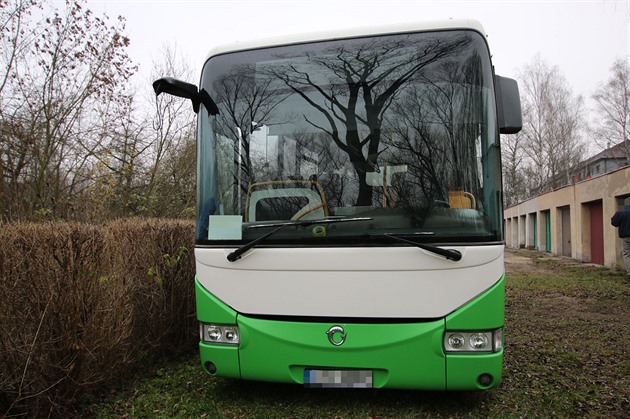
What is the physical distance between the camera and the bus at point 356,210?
3.29 m

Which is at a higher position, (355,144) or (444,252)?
(355,144)

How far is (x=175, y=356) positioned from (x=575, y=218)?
679 inches

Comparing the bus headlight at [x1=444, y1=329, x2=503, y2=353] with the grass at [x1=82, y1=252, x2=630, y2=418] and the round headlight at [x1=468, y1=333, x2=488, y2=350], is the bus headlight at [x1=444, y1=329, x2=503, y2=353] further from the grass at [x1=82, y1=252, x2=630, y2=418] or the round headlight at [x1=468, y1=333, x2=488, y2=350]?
the grass at [x1=82, y1=252, x2=630, y2=418]

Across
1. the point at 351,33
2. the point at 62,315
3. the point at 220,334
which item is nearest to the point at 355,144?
the point at 351,33

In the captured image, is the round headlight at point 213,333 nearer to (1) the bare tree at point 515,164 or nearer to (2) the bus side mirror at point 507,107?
(2) the bus side mirror at point 507,107

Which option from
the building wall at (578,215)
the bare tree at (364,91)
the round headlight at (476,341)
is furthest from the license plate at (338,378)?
the building wall at (578,215)

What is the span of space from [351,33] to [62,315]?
9.76ft

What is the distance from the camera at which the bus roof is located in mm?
3600

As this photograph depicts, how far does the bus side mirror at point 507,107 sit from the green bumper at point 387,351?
117cm

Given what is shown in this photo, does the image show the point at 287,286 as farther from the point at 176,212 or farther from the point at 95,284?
the point at 176,212

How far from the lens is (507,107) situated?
3668 millimetres

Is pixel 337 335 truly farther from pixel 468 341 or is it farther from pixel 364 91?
pixel 364 91

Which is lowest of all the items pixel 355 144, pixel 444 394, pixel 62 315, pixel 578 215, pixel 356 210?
pixel 444 394

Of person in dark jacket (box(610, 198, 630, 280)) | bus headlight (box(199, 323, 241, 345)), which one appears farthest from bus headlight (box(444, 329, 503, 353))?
person in dark jacket (box(610, 198, 630, 280))
